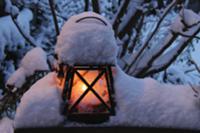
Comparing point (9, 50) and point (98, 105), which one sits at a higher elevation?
Answer: point (98, 105)

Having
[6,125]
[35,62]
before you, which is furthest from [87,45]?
[6,125]

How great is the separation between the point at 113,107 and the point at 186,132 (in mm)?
217

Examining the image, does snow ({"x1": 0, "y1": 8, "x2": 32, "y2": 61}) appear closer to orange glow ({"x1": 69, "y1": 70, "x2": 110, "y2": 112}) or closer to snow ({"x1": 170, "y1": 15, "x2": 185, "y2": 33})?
snow ({"x1": 170, "y1": 15, "x2": 185, "y2": 33})

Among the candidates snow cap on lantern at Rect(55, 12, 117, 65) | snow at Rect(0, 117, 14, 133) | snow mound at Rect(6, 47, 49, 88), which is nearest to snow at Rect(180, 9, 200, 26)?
snow mound at Rect(6, 47, 49, 88)

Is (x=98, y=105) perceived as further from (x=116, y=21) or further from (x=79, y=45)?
(x=116, y=21)

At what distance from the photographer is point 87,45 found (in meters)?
1.07

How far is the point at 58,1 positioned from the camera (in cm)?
461

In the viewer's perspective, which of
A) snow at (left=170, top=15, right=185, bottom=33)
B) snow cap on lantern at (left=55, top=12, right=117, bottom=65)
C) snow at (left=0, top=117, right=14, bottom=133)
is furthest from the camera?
snow at (left=0, top=117, right=14, bottom=133)

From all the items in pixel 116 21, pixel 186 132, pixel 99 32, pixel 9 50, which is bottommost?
pixel 9 50

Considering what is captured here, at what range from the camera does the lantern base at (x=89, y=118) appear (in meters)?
1.06

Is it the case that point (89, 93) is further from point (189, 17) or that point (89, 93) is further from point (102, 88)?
point (189, 17)

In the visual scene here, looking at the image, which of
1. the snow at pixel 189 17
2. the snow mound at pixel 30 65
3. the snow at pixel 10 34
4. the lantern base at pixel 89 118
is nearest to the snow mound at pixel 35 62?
the snow mound at pixel 30 65

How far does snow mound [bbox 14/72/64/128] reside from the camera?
106 cm

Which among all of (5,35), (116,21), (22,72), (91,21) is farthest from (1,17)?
(91,21)
